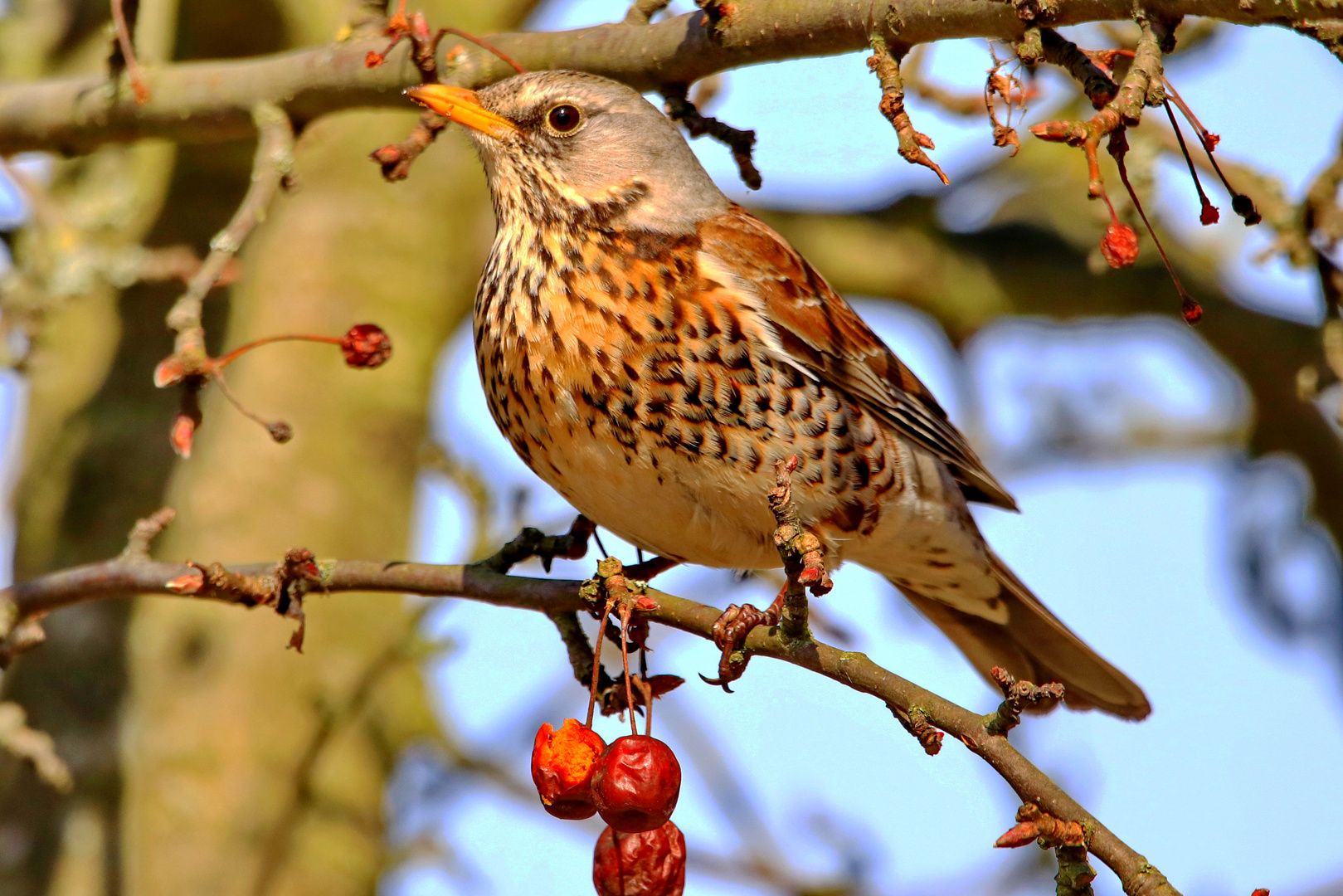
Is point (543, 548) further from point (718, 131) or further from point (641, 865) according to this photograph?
point (718, 131)

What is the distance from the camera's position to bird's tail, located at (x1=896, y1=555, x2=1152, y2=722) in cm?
364

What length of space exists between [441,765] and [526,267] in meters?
2.56

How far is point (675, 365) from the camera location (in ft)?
9.96

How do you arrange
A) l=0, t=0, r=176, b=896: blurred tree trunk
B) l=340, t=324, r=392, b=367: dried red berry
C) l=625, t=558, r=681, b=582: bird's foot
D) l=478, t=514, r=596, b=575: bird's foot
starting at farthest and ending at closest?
1. l=0, t=0, r=176, b=896: blurred tree trunk
2. l=625, t=558, r=681, b=582: bird's foot
3. l=340, t=324, r=392, b=367: dried red berry
4. l=478, t=514, r=596, b=575: bird's foot

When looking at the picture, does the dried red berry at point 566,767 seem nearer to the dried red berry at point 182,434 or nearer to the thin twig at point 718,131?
the dried red berry at point 182,434

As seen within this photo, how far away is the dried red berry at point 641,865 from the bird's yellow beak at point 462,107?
60.7 inches

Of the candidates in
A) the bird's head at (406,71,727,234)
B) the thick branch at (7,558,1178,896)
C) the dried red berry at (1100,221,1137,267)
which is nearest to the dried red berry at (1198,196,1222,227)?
the dried red berry at (1100,221,1137,267)

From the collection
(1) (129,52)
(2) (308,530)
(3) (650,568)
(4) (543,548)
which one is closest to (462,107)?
(1) (129,52)

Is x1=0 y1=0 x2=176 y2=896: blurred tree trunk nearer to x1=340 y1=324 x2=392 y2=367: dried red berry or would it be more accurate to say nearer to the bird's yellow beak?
the bird's yellow beak

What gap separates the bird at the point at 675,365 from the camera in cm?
304

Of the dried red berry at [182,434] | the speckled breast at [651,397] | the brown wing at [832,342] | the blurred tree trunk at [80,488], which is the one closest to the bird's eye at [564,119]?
the speckled breast at [651,397]

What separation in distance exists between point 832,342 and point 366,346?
1.17 meters

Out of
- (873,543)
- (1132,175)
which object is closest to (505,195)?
(873,543)

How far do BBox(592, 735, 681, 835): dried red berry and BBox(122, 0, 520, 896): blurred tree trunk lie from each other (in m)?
2.04
